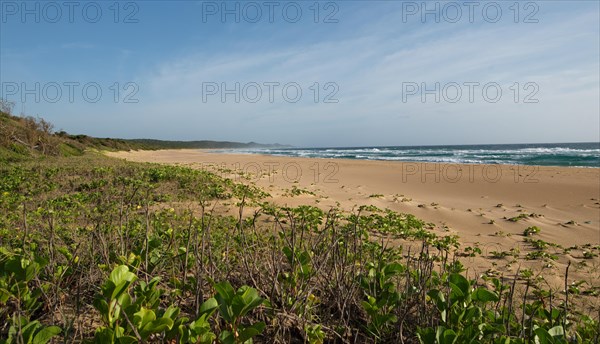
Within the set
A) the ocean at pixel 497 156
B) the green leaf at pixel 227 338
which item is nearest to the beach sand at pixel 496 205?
the green leaf at pixel 227 338

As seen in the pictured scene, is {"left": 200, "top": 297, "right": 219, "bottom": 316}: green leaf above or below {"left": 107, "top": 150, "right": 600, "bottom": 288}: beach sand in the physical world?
above

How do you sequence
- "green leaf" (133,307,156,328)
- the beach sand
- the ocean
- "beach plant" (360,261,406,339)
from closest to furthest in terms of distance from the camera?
"green leaf" (133,307,156,328) < "beach plant" (360,261,406,339) < the beach sand < the ocean

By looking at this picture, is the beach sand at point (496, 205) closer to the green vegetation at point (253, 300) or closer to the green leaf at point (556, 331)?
the green leaf at point (556, 331)

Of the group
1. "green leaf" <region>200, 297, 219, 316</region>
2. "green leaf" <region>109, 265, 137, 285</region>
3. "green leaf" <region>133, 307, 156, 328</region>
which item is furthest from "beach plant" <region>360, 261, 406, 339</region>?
"green leaf" <region>109, 265, 137, 285</region>

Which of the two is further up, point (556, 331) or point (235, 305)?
point (235, 305)

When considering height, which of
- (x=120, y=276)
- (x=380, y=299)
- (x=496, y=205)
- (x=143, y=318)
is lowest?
(x=496, y=205)

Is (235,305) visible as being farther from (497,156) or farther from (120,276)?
(497,156)

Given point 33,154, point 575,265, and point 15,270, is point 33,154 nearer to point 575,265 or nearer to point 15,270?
point 15,270

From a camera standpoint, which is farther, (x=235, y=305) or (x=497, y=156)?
(x=497, y=156)

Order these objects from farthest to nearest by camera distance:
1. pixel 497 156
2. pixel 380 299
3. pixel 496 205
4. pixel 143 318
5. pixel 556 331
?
pixel 497 156 < pixel 496 205 < pixel 380 299 < pixel 556 331 < pixel 143 318

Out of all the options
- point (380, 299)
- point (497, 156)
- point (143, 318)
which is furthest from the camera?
point (497, 156)

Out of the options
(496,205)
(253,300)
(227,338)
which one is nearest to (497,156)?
(496,205)

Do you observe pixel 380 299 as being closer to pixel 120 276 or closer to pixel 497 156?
pixel 120 276

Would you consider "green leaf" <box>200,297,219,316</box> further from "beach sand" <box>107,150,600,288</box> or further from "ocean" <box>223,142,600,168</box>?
"ocean" <box>223,142,600,168</box>
